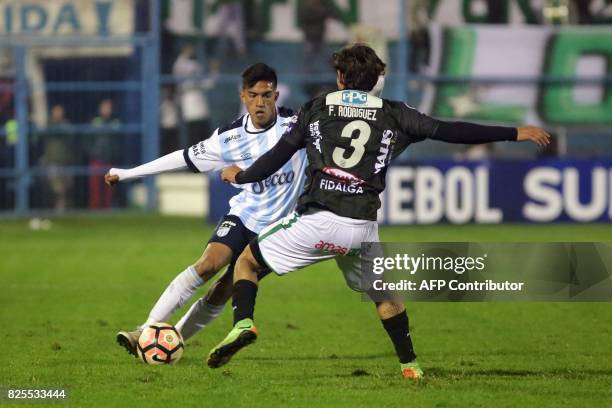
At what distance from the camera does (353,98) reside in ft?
24.7

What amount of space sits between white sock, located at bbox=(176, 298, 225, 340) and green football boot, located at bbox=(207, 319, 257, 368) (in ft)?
4.65

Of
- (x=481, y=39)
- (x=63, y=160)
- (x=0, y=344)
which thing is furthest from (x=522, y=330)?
(x=481, y=39)

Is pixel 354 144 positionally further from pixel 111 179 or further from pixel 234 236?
pixel 111 179

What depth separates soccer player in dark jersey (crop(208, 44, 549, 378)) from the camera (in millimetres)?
7531

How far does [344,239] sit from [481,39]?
21.6 meters

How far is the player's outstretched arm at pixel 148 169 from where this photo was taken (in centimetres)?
843

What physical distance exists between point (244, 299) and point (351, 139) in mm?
1119

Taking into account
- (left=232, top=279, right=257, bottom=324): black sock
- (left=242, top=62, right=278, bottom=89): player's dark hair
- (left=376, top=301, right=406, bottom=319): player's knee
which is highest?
(left=242, top=62, right=278, bottom=89): player's dark hair

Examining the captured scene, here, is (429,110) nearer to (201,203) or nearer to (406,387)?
(201,203)

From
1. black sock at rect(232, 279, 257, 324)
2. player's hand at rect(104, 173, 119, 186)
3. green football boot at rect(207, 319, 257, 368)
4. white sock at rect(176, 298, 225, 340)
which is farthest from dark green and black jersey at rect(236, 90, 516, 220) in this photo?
white sock at rect(176, 298, 225, 340)

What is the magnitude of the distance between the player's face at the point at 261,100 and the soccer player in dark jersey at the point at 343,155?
40.6 inches

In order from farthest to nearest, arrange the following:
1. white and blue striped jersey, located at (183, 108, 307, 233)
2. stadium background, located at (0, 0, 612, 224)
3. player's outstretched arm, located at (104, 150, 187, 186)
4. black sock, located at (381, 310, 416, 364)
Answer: stadium background, located at (0, 0, 612, 224), white and blue striped jersey, located at (183, 108, 307, 233), player's outstretched arm, located at (104, 150, 187, 186), black sock, located at (381, 310, 416, 364)

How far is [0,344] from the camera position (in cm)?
979

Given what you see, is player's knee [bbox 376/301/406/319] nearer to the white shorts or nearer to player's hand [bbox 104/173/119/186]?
the white shorts
